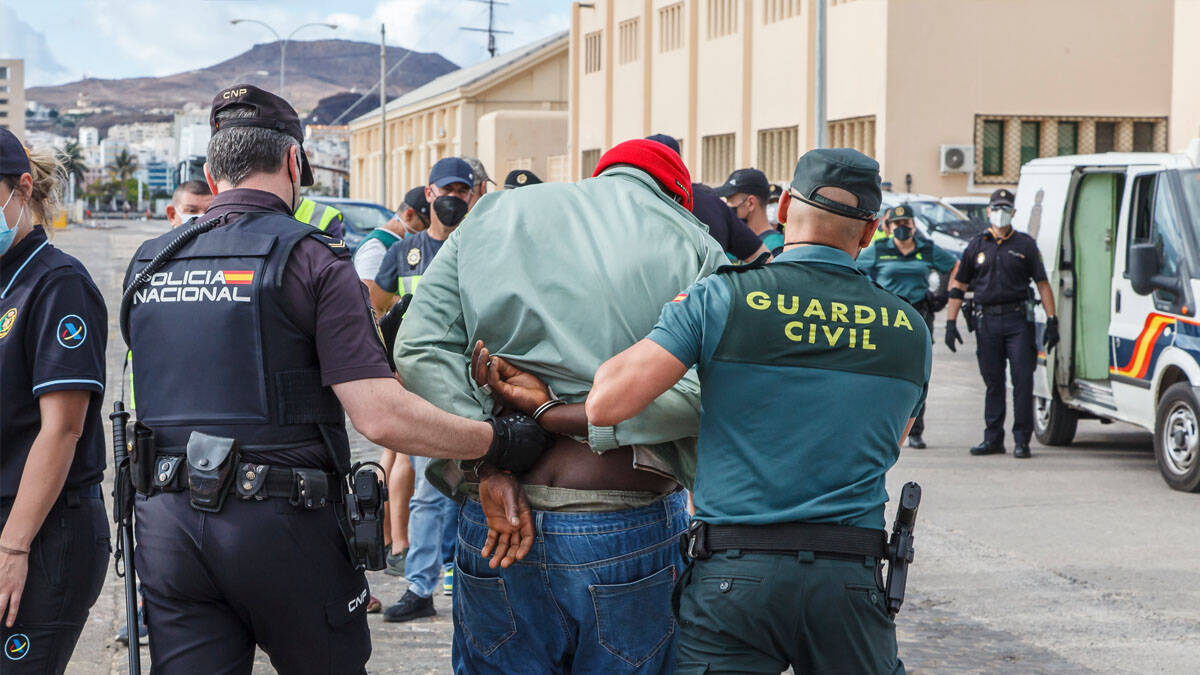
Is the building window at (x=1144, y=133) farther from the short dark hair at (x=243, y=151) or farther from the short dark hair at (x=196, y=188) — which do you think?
the short dark hair at (x=243, y=151)

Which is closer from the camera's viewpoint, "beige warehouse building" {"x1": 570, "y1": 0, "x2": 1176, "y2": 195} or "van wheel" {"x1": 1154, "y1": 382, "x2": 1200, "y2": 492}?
"van wheel" {"x1": 1154, "y1": 382, "x2": 1200, "y2": 492}

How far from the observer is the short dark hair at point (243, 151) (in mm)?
3418

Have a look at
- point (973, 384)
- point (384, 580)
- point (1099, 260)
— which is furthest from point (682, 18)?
point (384, 580)

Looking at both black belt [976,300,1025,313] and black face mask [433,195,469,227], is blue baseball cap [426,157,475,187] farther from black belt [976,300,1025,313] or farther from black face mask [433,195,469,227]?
black belt [976,300,1025,313]

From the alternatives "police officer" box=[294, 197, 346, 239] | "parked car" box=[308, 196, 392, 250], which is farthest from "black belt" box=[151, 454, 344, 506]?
"parked car" box=[308, 196, 392, 250]

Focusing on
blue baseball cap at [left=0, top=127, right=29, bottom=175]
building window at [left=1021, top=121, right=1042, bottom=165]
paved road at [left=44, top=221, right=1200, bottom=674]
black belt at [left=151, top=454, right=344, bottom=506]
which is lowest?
paved road at [left=44, top=221, right=1200, bottom=674]

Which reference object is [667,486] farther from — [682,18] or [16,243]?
[682,18]

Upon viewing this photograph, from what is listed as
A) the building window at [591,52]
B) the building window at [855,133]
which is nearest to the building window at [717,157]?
the building window at [855,133]

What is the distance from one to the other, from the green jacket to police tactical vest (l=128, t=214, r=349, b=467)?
0.37m

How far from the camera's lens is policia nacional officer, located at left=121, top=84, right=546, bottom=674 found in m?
3.21

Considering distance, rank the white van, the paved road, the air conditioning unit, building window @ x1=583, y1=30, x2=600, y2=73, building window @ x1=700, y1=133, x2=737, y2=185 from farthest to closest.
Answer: building window @ x1=583, y1=30, x2=600, y2=73 → building window @ x1=700, y1=133, x2=737, y2=185 → the air conditioning unit → the white van → the paved road

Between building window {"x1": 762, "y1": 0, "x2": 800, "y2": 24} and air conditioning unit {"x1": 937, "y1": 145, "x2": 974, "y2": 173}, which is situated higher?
building window {"x1": 762, "y1": 0, "x2": 800, "y2": 24}

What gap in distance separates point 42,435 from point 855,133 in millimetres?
31996

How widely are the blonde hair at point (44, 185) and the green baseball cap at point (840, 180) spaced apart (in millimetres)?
2035
